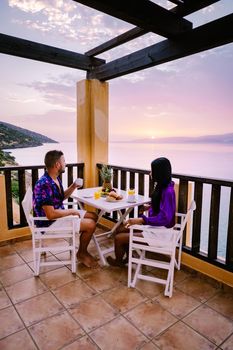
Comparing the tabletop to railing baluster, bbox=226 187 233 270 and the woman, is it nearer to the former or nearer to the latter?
the woman

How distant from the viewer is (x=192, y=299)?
2145mm

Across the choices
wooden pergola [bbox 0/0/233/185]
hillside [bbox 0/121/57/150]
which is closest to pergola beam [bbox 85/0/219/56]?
wooden pergola [bbox 0/0/233/185]

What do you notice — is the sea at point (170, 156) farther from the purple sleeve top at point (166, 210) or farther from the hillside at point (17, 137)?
the purple sleeve top at point (166, 210)

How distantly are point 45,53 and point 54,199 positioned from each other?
88.5 inches

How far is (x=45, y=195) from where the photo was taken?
7.91ft

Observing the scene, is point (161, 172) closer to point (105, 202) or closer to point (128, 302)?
point (105, 202)

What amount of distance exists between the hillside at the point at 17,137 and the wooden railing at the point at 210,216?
253 centimetres

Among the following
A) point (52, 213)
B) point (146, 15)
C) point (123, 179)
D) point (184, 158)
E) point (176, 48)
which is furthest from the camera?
point (123, 179)

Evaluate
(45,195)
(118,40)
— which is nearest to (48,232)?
(45,195)

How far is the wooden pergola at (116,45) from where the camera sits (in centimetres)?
220

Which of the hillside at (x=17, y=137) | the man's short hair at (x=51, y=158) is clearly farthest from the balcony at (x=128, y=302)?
the hillside at (x=17, y=137)

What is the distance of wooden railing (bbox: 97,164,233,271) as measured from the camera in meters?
2.38

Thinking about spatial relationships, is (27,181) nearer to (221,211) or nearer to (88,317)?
(88,317)

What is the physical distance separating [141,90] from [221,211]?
3065mm
